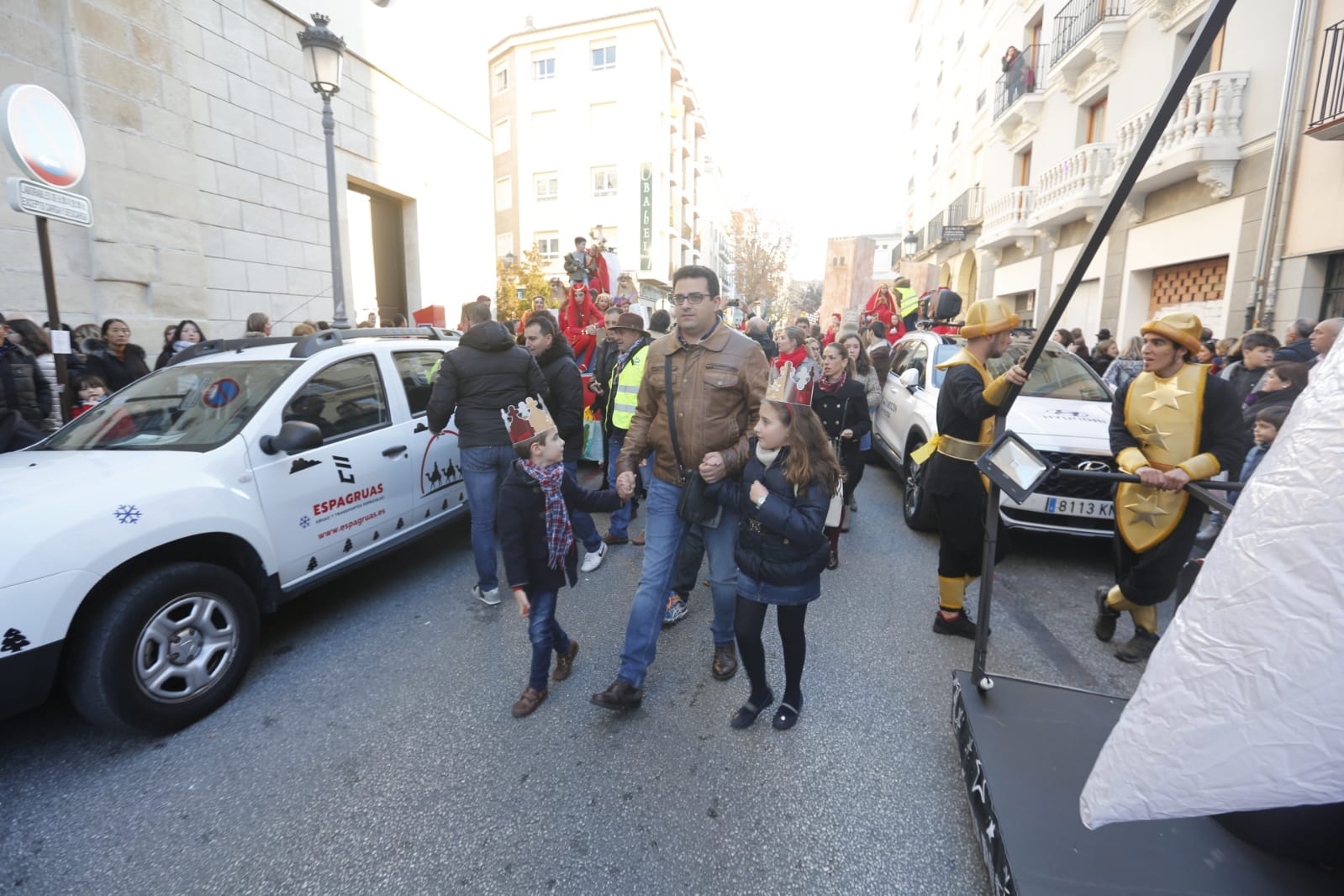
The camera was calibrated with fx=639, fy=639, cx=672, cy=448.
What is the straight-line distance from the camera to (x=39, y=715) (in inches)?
117

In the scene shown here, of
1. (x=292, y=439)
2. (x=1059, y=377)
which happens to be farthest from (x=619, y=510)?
(x=1059, y=377)

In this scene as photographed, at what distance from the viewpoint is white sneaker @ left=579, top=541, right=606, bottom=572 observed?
4.75 meters

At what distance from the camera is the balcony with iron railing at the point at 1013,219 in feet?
55.2

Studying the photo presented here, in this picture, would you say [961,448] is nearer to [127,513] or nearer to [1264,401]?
[1264,401]

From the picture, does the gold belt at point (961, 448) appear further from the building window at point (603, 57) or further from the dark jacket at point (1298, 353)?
the building window at point (603, 57)

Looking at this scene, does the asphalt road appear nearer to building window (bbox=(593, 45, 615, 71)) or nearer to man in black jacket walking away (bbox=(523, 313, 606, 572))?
man in black jacket walking away (bbox=(523, 313, 606, 572))

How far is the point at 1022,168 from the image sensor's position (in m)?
18.4

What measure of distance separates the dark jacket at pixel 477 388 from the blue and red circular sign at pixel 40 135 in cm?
286

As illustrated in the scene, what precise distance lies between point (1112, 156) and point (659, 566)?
15.1 m

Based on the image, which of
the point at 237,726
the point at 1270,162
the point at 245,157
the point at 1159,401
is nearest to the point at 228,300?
the point at 245,157

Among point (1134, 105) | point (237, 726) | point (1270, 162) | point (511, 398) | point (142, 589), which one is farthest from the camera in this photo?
point (1134, 105)

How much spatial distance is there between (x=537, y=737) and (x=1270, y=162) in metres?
12.3

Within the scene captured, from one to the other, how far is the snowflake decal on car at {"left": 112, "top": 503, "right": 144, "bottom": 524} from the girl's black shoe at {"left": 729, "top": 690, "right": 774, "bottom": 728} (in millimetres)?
2710

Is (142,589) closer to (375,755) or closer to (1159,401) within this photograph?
(375,755)
